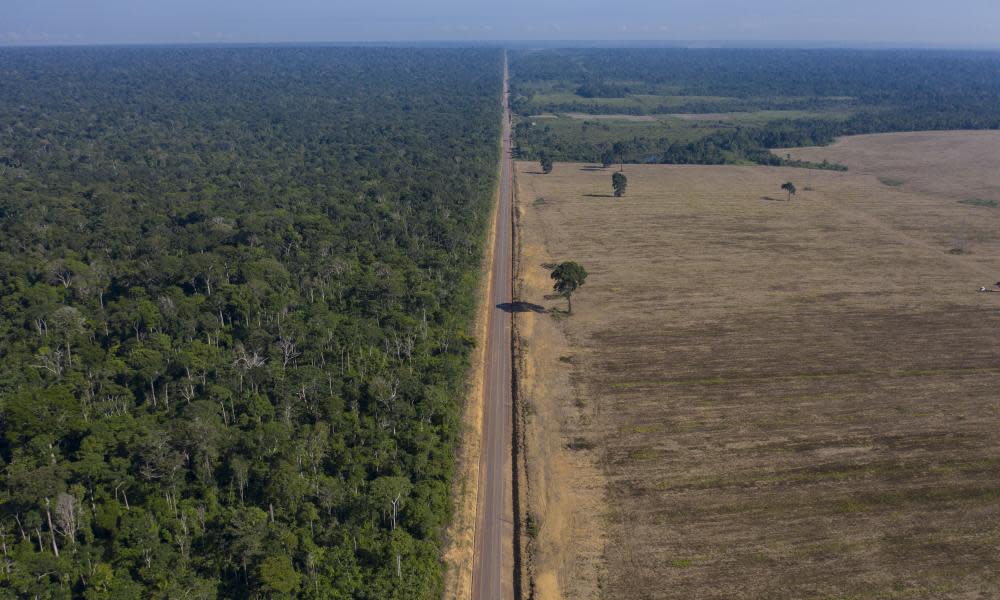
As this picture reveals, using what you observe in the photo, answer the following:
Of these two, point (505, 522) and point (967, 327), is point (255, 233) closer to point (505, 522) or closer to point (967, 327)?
point (505, 522)

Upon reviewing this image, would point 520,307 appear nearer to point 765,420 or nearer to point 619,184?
point 765,420

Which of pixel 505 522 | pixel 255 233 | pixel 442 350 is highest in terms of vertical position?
pixel 255 233

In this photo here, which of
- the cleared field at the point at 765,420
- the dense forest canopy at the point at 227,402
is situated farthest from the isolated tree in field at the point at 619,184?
the dense forest canopy at the point at 227,402

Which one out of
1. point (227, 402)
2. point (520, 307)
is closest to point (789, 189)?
point (520, 307)

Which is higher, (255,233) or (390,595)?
(255,233)

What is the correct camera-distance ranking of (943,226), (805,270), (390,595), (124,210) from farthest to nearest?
(943,226) < (124,210) < (805,270) < (390,595)

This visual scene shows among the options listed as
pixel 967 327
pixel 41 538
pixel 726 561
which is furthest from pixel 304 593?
pixel 967 327
